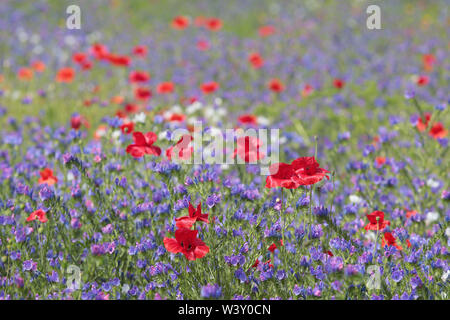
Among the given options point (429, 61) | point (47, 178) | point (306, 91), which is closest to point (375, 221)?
point (47, 178)

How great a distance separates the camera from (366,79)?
560 cm

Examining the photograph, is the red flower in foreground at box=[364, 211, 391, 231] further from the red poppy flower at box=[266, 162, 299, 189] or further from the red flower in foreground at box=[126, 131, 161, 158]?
the red flower in foreground at box=[126, 131, 161, 158]

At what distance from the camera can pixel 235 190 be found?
2.18 m

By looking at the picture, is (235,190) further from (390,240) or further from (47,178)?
(47,178)

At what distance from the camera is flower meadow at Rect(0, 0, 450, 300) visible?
194cm

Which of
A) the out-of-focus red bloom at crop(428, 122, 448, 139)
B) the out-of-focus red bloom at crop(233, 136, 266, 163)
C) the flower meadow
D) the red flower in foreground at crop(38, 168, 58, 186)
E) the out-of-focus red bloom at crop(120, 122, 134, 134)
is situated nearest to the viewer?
the flower meadow

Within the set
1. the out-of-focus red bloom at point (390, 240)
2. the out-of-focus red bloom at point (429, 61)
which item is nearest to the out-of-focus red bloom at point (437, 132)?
the out-of-focus red bloom at point (390, 240)

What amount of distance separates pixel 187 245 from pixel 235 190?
0.46m

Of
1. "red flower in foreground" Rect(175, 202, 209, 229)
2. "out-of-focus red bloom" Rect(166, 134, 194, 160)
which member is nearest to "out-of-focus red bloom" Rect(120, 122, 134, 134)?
"out-of-focus red bloom" Rect(166, 134, 194, 160)

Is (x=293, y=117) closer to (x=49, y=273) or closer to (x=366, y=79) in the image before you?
(x=366, y=79)

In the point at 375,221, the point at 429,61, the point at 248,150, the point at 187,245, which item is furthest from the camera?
the point at 429,61

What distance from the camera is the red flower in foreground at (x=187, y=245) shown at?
5.75ft

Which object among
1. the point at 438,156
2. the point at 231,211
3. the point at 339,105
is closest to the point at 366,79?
the point at 339,105

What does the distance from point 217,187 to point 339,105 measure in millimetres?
2682
